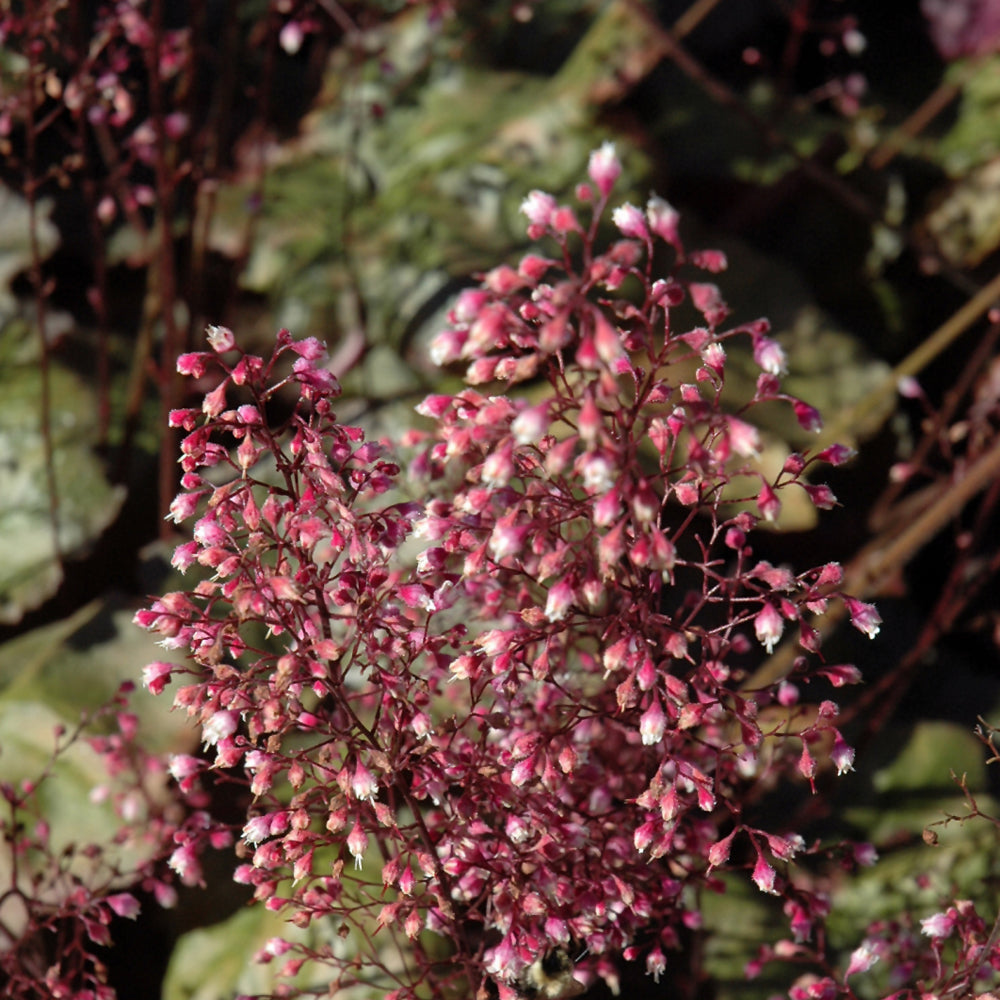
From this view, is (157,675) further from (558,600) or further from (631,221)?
(631,221)

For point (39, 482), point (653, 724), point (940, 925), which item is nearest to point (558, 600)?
point (653, 724)

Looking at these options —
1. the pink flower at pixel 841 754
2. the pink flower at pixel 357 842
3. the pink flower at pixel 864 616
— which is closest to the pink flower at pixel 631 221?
the pink flower at pixel 864 616

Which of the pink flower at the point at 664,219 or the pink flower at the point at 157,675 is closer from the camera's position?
the pink flower at the point at 664,219

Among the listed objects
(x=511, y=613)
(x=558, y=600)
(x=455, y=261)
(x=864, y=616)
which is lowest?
(x=455, y=261)

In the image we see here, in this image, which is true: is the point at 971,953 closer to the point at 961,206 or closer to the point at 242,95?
the point at 961,206

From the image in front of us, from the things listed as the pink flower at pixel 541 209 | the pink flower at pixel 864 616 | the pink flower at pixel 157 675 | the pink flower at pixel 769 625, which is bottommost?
the pink flower at pixel 157 675

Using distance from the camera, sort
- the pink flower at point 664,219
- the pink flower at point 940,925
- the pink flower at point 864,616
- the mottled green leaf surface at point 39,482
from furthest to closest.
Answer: the mottled green leaf surface at point 39,482 < the pink flower at point 940,925 < the pink flower at point 864,616 < the pink flower at point 664,219

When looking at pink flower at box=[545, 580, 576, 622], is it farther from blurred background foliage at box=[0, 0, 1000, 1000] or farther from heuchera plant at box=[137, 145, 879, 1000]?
blurred background foliage at box=[0, 0, 1000, 1000]

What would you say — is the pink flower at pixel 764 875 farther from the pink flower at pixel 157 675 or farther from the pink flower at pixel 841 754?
the pink flower at pixel 157 675

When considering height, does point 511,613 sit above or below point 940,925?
above
